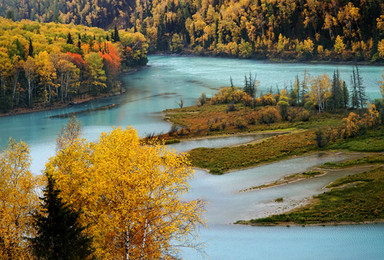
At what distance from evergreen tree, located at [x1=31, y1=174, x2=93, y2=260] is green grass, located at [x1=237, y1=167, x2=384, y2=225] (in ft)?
60.4

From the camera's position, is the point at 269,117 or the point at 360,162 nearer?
the point at 360,162

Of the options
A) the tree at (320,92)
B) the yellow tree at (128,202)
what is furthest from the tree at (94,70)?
the yellow tree at (128,202)

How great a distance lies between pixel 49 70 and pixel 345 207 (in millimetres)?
73228

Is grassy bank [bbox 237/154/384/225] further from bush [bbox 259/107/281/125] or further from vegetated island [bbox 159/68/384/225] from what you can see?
bush [bbox 259/107/281/125]

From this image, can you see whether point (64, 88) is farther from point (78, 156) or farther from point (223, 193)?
point (78, 156)

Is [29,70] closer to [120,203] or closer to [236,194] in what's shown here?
[236,194]

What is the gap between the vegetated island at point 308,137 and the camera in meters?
Answer: 35.6

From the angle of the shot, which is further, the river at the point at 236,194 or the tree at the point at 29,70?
the tree at the point at 29,70

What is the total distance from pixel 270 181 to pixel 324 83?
37.6 meters

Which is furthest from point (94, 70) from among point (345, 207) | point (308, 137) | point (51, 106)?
point (345, 207)

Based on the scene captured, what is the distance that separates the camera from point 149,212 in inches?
931

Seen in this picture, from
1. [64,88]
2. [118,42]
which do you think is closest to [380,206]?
[64,88]

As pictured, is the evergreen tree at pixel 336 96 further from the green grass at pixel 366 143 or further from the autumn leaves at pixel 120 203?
the autumn leaves at pixel 120 203

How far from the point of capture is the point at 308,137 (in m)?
57.8
